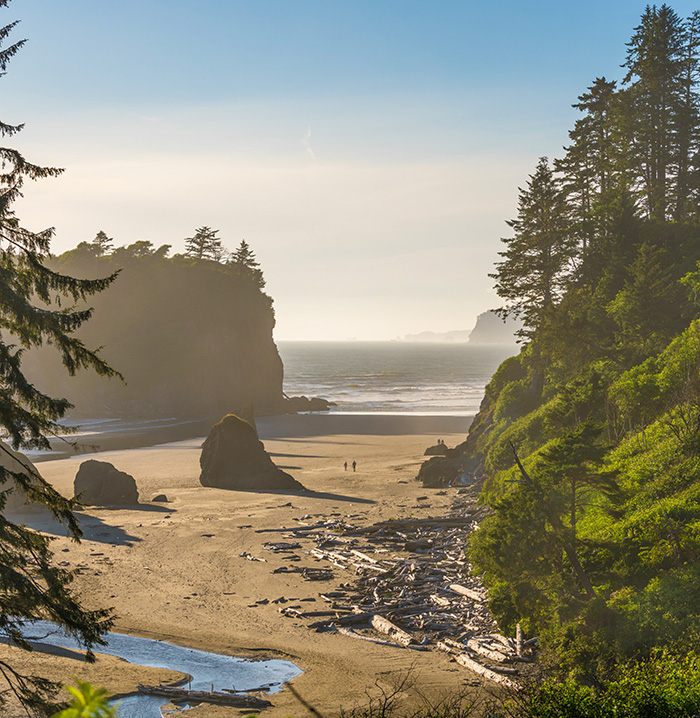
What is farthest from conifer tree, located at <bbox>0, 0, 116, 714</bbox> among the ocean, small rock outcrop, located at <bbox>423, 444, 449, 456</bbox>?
the ocean

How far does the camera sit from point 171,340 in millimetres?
98312

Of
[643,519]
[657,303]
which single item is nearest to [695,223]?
[657,303]

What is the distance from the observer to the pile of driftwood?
1641 cm

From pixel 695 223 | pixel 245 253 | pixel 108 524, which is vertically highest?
pixel 245 253

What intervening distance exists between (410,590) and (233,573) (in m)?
6.67

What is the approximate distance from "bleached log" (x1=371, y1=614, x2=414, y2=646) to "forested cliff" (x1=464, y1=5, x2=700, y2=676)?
103 inches

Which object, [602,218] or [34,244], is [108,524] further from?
[602,218]

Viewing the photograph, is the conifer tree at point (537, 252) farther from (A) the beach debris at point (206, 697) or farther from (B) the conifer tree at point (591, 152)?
(A) the beach debris at point (206, 697)

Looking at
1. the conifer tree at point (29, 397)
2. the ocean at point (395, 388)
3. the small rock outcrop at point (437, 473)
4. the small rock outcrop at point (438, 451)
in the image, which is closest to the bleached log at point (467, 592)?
Result: the conifer tree at point (29, 397)

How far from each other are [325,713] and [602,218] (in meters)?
29.8

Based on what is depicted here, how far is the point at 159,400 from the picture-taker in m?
91.9

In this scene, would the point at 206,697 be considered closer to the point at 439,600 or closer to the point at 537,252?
the point at 439,600

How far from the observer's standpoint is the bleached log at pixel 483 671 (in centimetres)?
1397

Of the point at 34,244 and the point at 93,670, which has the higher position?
the point at 34,244
